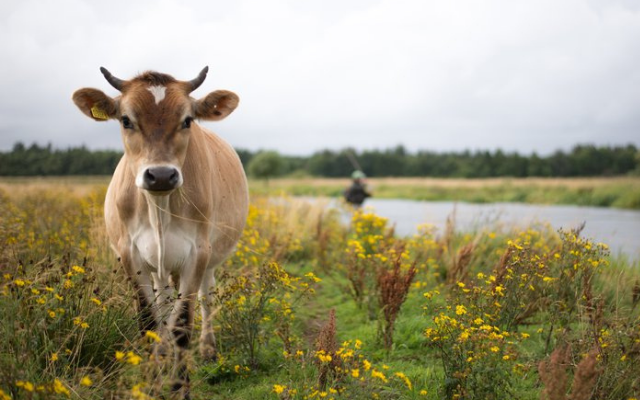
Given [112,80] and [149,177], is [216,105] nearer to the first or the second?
[112,80]

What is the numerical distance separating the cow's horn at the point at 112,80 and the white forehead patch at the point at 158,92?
33 cm

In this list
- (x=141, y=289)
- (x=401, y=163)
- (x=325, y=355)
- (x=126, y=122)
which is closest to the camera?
(x=325, y=355)

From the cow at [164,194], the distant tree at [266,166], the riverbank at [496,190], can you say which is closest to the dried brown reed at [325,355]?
the cow at [164,194]

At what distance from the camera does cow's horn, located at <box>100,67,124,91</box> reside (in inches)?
138

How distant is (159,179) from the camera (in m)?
3.01

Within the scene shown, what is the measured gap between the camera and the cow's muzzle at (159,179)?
9.89 feet

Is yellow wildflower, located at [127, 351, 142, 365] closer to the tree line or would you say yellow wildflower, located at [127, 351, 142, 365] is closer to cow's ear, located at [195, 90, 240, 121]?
cow's ear, located at [195, 90, 240, 121]

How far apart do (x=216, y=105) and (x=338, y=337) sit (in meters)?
2.61

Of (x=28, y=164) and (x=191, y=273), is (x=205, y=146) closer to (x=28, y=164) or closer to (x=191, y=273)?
(x=191, y=273)

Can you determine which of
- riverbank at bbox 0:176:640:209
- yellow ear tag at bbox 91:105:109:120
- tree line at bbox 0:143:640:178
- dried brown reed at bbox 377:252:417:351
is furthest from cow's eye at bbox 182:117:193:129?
riverbank at bbox 0:176:640:209

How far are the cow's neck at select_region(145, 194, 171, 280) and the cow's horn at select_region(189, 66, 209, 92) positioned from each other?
891 mm

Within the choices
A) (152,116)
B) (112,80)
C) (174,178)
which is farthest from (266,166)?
(174,178)

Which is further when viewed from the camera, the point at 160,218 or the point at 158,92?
the point at 160,218

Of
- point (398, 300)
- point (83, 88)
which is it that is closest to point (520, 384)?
point (398, 300)
